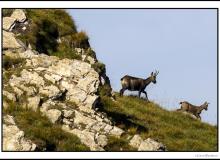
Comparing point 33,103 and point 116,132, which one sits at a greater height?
point 33,103

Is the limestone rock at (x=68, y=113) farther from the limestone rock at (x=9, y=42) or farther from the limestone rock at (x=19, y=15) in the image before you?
the limestone rock at (x=19, y=15)

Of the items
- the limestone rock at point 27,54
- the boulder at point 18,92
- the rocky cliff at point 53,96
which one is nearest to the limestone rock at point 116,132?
the rocky cliff at point 53,96

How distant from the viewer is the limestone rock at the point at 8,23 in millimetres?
43438

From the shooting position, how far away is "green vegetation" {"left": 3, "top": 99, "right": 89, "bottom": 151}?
116 ft

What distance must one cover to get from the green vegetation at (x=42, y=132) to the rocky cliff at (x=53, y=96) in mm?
217

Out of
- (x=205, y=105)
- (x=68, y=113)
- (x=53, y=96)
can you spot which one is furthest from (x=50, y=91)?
(x=205, y=105)

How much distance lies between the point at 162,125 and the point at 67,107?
6.43 meters

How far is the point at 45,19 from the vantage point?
1864 inches

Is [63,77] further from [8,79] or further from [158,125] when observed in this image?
[158,125]

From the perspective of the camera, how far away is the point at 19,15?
4478cm

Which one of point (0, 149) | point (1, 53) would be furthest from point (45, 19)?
point (0, 149)

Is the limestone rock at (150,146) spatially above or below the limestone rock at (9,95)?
below

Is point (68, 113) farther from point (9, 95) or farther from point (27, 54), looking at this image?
point (27, 54)
